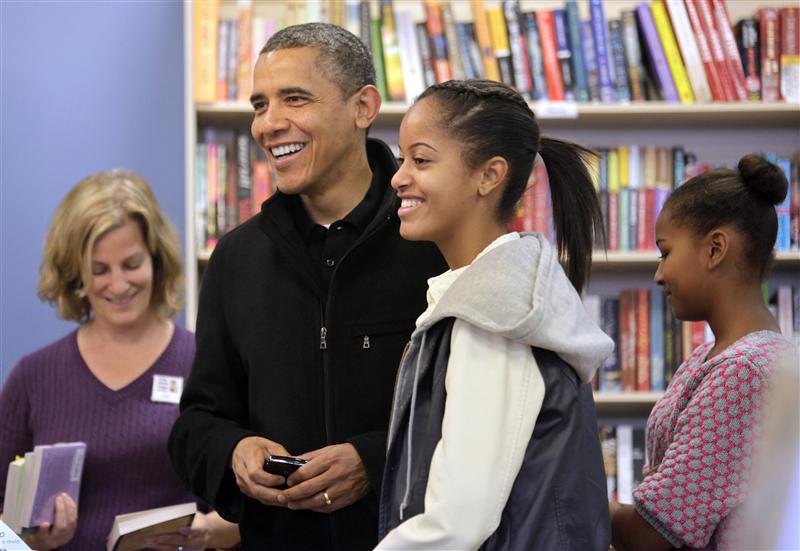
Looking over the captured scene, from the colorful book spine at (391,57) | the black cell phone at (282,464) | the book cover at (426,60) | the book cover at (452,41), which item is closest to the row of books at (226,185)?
the colorful book spine at (391,57)

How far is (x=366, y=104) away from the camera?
191cm

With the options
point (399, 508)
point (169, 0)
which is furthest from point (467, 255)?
point (169, 0)

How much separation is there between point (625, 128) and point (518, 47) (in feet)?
1.72

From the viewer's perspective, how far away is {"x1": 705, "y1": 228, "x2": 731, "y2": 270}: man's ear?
5.57 feet

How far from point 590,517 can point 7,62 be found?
118 inches

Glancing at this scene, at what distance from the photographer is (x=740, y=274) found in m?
1.70

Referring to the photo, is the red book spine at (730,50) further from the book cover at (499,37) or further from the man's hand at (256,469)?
the man's hand at (256,469)

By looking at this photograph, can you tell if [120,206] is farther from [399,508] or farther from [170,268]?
[399,508]

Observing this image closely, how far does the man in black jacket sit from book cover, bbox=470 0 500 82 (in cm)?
154

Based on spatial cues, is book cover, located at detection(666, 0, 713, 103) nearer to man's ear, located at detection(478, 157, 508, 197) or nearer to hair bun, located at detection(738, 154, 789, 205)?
hair bun, located at detection(738, 154, 789, 205)

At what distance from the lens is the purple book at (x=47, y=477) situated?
7.28 feet

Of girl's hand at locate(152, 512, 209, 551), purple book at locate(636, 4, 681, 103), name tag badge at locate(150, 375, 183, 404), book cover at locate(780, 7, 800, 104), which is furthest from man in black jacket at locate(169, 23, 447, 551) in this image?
book cover at locate(780, 7, 800, 104)

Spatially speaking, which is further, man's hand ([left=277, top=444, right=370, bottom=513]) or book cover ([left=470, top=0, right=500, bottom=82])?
book cover ([left=470, top=0, right=500, bottom=82])

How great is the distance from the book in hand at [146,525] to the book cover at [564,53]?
1.95m
